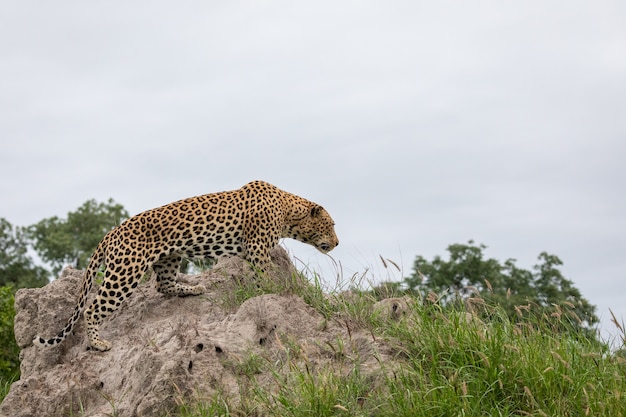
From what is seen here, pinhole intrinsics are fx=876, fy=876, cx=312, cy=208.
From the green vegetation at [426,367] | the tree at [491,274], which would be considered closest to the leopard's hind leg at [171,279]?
the green vegetation at [426,367]

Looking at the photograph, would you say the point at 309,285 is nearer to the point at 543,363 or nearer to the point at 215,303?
the point at 215,303

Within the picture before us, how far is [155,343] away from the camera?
11.2m

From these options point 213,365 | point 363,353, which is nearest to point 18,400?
Answer: point 213,365

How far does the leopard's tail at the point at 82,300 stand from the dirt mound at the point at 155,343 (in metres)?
0.30

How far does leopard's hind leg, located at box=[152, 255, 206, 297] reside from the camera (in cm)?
1288

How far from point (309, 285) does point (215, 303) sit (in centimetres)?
146

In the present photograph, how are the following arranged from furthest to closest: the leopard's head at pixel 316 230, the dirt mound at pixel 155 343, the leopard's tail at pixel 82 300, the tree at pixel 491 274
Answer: the tree at pixel 491 274 → the leopard's head at pixel 316 230 → the leopard's tail at pixel 82 300 → the dirt mound at pixel 155 343

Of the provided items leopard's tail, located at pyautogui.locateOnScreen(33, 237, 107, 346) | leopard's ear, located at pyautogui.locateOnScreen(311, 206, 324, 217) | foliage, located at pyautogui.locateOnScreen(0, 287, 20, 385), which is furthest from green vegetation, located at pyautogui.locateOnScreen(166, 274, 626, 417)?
foliage, located at pyautogui.locateOnScreen(0, 287, 20, 385)

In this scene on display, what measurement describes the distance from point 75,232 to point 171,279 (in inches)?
1285

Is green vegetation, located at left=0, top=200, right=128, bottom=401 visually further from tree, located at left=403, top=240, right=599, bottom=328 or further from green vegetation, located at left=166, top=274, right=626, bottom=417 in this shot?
green vegetation, located at left=166, top=274, right=626, bottom=417

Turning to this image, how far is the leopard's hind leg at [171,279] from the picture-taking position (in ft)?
42.2

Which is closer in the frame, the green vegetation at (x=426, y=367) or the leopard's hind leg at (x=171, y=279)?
the green vegetation at (x=426, y=367)

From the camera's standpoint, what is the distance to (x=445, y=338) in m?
9.78

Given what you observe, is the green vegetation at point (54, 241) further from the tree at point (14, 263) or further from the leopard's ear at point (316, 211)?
the leopard's ear at point (316, 211)
